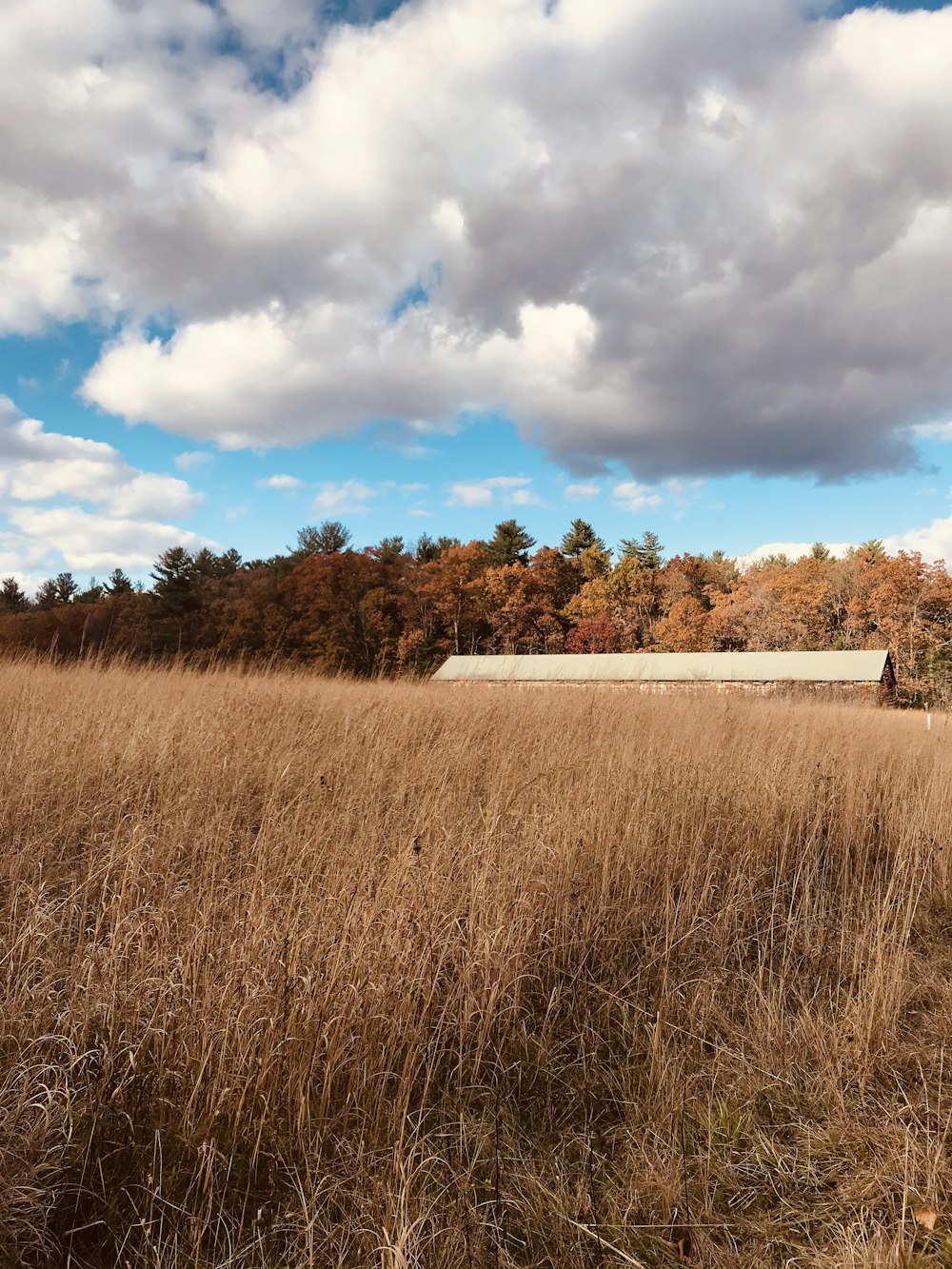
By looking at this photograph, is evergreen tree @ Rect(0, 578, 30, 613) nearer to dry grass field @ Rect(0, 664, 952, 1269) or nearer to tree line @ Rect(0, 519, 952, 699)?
tree line @ Rect(0, 519, 952, 699)

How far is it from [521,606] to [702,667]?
21.7 metres

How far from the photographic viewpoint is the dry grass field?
1.99m

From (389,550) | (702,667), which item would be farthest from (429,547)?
(702,667)

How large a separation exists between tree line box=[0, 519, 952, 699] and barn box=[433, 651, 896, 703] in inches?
418

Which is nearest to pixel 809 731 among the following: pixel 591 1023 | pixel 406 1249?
pixel 591 1023

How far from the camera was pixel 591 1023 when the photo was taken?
120 inches

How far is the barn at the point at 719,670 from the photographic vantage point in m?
23.7

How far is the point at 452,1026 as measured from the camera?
9.16 ft

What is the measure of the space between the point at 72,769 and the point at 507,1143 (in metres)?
3.87

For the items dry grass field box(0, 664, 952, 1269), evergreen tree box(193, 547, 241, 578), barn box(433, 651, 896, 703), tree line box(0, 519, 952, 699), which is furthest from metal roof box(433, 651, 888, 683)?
evergreen tree box(193, 547, 241, 578)

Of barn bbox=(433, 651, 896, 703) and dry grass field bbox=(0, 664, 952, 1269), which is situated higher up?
barn bbox=(433, 651, 896, 703)

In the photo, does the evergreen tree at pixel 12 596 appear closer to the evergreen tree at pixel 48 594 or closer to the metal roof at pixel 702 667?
the evergreen tree at pixel 48 594

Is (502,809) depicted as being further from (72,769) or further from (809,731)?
(809,731)

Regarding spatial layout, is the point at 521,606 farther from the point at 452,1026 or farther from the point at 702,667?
the point at 452,1026
